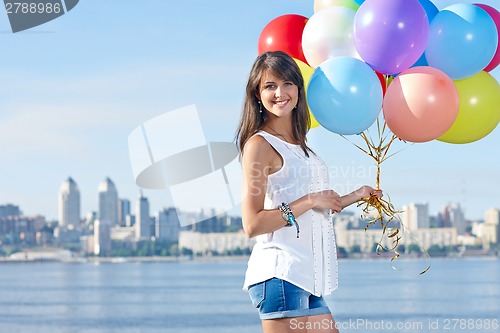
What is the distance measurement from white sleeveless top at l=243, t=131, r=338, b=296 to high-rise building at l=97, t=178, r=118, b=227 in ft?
191

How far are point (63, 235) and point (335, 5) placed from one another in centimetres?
5929

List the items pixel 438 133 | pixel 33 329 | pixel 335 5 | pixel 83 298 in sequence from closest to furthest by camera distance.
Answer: pixel 438 133 < pixel 335 5 < pixel 33 329 < pixel 83 298

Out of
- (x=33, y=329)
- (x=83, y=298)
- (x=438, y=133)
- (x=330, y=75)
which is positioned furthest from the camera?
(x=83, y=298)

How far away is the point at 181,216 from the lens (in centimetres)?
6119

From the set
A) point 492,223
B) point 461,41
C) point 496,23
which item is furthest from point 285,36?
point 492,223

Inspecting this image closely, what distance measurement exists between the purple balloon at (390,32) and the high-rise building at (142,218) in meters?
55.0

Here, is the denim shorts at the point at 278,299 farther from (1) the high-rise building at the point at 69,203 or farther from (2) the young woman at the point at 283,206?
(1) the high-rise building at the point at 69,203

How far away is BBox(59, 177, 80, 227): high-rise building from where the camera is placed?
60750 millimetres

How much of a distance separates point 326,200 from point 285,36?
922 millimetres

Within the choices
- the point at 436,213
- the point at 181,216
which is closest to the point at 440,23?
the point at 436,213

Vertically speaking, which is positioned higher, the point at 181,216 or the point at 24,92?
the point at 24,92

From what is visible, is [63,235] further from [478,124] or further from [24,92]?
[478,124]

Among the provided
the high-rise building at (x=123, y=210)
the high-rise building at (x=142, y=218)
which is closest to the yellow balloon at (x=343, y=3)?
the high-rise building at (x=142, y=218)

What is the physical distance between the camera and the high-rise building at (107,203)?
60.5m
